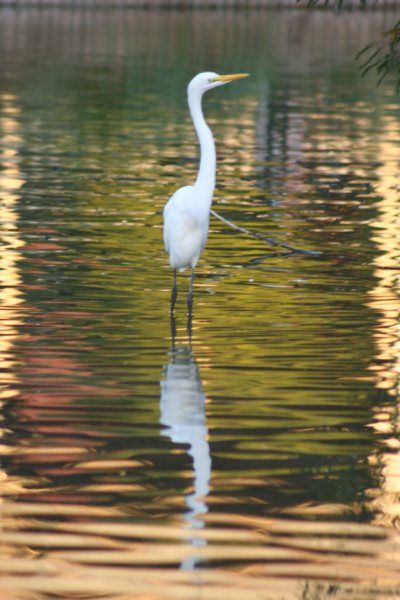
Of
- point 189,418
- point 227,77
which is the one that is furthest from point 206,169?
point 189,418

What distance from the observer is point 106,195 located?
25281 mm

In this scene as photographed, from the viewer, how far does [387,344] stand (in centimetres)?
1453

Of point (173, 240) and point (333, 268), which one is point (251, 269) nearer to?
point (333, 268)

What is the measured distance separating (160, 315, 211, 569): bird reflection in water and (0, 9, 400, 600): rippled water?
0.02 meters

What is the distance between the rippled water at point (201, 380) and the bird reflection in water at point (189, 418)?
0.02 meters

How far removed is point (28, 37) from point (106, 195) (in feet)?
179

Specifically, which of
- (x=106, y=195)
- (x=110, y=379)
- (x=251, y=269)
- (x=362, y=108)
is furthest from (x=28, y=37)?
(x=110, y=379)

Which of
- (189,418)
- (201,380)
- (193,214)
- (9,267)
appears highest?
(193,214)

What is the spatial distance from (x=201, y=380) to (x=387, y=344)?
2.08 meters

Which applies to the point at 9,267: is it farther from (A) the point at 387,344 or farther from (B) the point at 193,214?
(A) the point at 387,344

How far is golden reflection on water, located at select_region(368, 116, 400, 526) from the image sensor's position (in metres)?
9.95

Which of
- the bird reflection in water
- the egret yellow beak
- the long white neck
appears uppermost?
the egret yellow beak

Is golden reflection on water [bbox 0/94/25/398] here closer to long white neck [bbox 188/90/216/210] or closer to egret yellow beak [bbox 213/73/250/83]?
long white neck [bbox 188/90/216/210]

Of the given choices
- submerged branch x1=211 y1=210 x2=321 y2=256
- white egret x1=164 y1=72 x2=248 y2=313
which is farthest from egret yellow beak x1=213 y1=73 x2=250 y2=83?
submerged branch x1=211 y1=210 x2=321 y2=256
